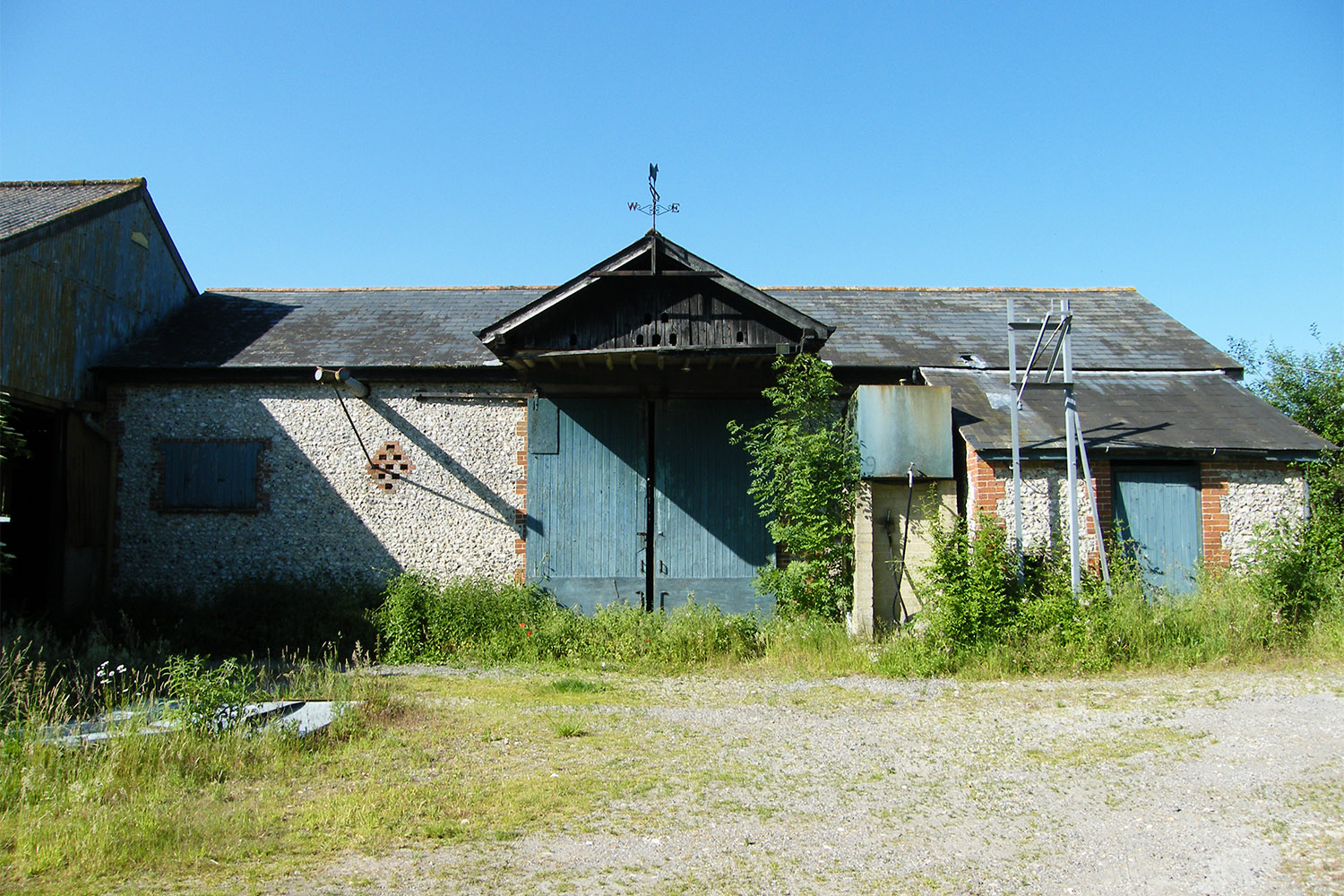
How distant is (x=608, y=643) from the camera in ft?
33.4

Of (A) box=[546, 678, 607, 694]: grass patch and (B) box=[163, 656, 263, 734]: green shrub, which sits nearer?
(B) box=[163, 656, 263, 734]: green shrub

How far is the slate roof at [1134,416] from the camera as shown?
33.4 ft

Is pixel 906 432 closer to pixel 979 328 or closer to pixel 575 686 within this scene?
pixel 575 686

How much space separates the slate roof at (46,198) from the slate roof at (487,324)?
1.93 metres

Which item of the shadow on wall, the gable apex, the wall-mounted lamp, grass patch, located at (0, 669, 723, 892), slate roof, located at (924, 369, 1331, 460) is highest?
the gable apex

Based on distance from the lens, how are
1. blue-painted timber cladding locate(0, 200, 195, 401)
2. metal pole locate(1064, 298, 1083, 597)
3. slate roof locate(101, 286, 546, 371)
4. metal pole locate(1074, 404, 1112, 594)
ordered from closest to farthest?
1. metal pole locate(1064, 298, 1083, 597)
2. metal pole locate(1074, 404, 1112, 594)
3. blue-painted timber cladding locate(0, 200, 195, 401)
4. slate roof locate(101, 286, 546, 371)

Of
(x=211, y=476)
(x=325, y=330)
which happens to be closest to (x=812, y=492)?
(x=211, y=476)

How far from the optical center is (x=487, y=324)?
13953mm

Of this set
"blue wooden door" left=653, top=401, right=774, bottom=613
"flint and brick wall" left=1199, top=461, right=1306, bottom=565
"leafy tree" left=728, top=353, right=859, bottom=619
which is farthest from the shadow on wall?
"flint and brick wall" left=1199, top=461, right=1306, bottom=565

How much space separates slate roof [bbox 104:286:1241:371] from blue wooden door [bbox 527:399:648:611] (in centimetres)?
140

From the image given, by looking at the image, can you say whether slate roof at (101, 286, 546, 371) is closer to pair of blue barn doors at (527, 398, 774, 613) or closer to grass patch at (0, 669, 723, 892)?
pair of blue barn doors at (527, 398, 774, 613)

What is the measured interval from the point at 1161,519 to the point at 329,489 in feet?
33.2

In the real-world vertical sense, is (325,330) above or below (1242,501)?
above

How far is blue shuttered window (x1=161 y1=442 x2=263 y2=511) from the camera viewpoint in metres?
11.8
